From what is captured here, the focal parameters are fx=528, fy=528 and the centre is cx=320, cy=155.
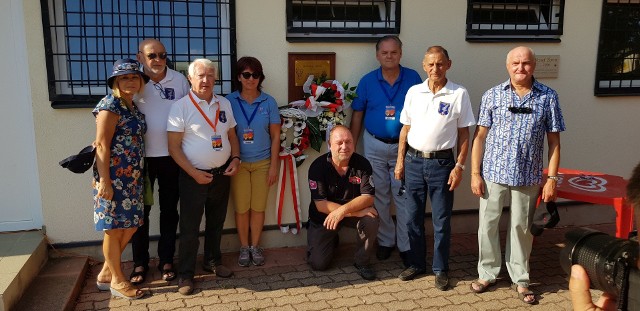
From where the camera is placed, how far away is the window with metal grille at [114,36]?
4152 mm

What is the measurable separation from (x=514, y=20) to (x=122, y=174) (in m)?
3.85

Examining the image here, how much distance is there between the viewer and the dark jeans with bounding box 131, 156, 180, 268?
394 cm

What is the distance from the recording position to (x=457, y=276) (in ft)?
13.9

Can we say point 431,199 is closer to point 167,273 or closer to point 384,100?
point 384,100

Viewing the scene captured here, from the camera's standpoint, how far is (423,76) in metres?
4.85

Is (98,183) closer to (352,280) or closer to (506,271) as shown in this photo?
(352,280)

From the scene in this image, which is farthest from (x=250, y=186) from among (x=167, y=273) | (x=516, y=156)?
(x=516, y=156)

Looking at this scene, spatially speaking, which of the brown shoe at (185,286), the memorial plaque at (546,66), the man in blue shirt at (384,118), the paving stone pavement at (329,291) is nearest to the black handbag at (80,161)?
the paving stone pavement at (329,291)

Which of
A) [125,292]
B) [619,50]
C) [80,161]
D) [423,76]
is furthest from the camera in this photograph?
[619,50]

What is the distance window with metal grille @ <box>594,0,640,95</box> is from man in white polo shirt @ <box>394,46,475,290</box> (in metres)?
2.28

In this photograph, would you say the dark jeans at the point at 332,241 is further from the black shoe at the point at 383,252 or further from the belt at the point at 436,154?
the belt at the point at 436,154

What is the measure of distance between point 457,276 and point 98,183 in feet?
9.12

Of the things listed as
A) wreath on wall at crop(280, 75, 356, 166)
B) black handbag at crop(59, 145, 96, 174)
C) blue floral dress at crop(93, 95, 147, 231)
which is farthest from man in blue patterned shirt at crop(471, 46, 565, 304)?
black handbag at crop(59, 145, 96, 174)

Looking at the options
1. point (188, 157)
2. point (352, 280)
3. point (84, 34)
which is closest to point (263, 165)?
point (188, 157)
